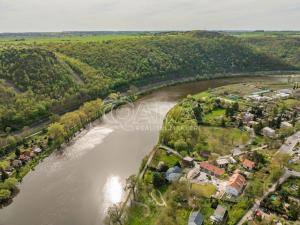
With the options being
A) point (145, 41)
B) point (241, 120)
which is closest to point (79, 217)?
point (241, 120)

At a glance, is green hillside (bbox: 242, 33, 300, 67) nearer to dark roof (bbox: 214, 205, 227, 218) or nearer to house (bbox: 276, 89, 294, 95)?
house (bbox: 276, 89, 294, 95)

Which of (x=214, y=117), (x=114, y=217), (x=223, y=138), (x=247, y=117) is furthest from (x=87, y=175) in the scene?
(x=247, y=117)

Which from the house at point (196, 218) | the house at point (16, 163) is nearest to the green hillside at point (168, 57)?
the house at point (16, 163)

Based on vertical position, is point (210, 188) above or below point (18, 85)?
below

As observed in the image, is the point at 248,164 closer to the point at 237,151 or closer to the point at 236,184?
the point at 237,151

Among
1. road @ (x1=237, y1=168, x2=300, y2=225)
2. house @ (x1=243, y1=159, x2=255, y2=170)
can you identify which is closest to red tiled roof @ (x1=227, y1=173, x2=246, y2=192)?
road @ (x1=237, y1=168, x2=300, y2=225)

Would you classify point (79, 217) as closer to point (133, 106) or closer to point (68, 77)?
point (133, 106)

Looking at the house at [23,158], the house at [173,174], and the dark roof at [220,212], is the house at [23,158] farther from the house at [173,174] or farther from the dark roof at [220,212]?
the dark roof at [220,212]
